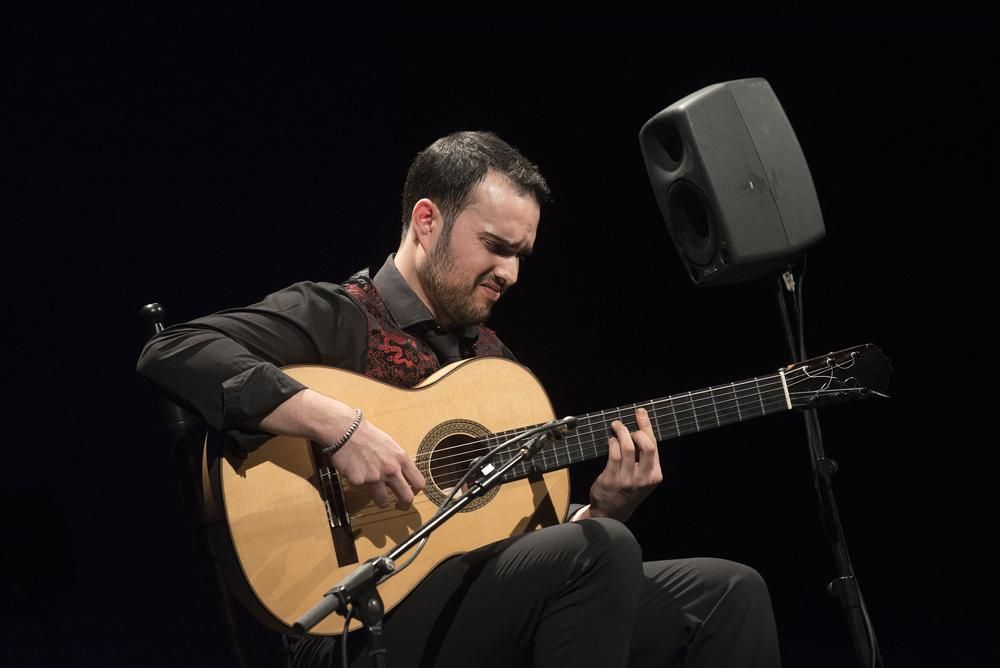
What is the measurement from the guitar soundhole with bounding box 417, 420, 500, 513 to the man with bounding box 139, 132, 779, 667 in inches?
4.7

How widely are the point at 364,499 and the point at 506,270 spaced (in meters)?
0.75

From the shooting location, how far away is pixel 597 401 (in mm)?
3637

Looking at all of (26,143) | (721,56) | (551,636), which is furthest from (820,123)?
(26,143)

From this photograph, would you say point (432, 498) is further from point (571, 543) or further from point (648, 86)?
point (648, 86)

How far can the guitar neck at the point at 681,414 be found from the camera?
2.15 meters

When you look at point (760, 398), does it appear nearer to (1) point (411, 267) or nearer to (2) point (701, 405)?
(2) point (701, 405)

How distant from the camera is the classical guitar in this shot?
185cm

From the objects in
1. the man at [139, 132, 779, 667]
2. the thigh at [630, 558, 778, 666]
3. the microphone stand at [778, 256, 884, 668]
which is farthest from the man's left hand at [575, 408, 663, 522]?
the microphone stand at [778, 256, 884, 668]

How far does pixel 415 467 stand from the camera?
76.5 inches

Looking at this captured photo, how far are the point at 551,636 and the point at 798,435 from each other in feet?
6.56

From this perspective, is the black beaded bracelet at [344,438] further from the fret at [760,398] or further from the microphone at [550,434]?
the fret at [760,398]

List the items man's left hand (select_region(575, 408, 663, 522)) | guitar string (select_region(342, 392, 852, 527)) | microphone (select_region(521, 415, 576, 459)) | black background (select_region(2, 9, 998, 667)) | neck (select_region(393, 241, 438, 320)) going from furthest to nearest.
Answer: black background (select_region(2, 9, 998, 667)), neck (select_region(393, 241, 438, 320)), man's left hand (select_region(575, 408, 663, 522)), guitar string (select_region(342, 392, 852, 527)), microphone (select_region(521, 415, 576, 459))

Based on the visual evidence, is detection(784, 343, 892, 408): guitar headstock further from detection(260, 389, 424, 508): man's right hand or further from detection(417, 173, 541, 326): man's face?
detection(260, 389, 424, 508): man's right hand

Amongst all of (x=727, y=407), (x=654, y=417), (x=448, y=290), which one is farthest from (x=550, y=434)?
(x=448, y=290)
